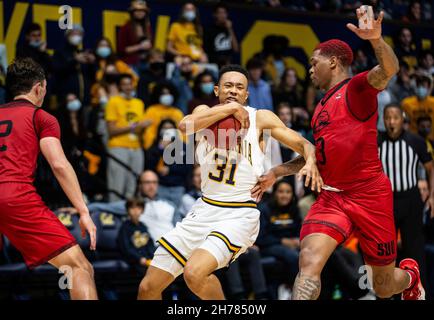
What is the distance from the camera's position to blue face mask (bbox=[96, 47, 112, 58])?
12789 millimetres

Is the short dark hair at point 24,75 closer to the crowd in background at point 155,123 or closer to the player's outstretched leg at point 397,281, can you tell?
the player's outstretched leg at point 397,281

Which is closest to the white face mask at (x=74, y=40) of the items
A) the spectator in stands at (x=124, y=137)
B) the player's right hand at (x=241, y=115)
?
the spectator in stands at (x=124, y=137)

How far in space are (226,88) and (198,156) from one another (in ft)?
1.99

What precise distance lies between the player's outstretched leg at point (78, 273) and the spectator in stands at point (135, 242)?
170 inches

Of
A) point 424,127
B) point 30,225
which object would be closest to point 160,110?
point 424,127

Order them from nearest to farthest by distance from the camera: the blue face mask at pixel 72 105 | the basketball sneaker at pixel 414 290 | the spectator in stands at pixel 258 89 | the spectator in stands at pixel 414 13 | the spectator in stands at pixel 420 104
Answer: the basketball sneaker at pixel 414 290 < the blue face mask at pixel 72 105 < the spectator in stands at pixel 258 89 < the spectator in stands at pixel 420 104 < the spectator in stands at pixel 414 13

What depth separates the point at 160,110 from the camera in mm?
12258

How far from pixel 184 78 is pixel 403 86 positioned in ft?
13.8

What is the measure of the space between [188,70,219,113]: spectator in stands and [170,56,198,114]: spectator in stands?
0.23 meters

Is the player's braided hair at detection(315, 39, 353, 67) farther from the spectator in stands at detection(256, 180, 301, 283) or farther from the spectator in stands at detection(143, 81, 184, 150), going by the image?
the spectator in stands at detection(143, 81, 184, 150)

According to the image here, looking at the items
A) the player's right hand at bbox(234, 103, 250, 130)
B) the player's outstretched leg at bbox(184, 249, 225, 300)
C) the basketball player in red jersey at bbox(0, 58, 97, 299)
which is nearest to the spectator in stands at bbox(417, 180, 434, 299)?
the player's right hand at bbox(234, 103, 250, 130)

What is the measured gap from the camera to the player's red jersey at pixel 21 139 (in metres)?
6.33

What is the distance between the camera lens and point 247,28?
1532 centimetres
